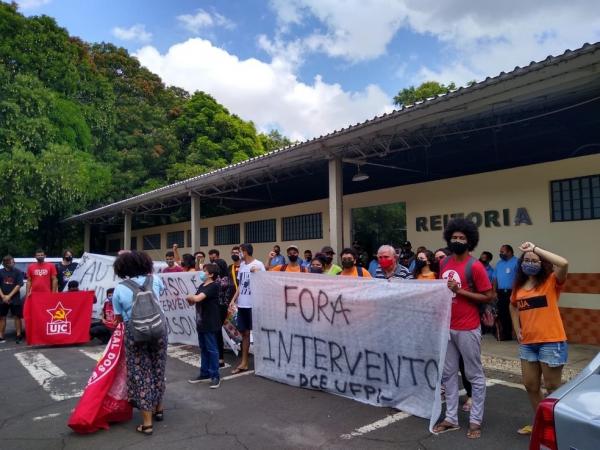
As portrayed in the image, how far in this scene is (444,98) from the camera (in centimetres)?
713

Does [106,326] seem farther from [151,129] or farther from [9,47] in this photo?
[151,129]

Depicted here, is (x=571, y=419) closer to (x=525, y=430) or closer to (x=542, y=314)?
(x=542, y=314)

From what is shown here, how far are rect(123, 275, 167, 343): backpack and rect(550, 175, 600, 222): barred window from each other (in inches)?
287

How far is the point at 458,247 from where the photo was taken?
14.0 ft

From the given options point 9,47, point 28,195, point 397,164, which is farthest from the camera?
point 9,47

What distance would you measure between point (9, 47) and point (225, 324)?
18714 mm

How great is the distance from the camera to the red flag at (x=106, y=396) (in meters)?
4.38

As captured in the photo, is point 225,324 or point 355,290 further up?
point 355,290

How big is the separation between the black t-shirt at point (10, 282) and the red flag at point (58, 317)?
102cm

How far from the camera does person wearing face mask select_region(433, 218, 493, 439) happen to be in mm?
4148

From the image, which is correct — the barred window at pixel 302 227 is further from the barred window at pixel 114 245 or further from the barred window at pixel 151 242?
the barred window at pixel 114 245

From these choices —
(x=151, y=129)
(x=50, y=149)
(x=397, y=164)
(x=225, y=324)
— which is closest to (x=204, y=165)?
(x=151, y=129)

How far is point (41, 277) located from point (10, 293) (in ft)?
2.20

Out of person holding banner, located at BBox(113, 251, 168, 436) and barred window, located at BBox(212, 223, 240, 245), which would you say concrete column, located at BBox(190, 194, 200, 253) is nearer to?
barred window, located at BBox(212, 223, 240, 245)
